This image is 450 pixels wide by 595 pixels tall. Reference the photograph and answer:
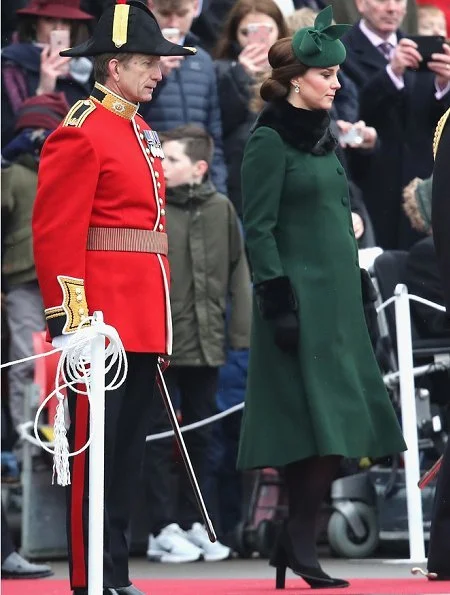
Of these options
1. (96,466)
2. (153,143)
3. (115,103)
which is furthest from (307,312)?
(96,466)

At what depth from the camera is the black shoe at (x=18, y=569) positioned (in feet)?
25.4

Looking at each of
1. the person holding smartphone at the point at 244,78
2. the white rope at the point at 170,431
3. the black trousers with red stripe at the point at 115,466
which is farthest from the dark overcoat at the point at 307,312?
the person holding smartphone at the point at 244,78

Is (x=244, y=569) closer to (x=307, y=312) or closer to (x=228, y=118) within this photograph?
(x=307, y=312)

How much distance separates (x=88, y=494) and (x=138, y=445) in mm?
329

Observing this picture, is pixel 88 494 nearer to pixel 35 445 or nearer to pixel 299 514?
pixel 299 514

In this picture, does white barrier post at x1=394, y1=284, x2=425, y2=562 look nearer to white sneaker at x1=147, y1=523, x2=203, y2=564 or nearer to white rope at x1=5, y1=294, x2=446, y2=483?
white sneaker at x1=147, y1=523, x2=203, y2=564

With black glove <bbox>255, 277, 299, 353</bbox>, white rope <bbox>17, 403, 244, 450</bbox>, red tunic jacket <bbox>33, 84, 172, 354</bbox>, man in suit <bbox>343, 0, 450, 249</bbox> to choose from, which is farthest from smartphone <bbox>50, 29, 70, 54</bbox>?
red tunic jacket <bbox>33, 84, 172, 354</bbox>

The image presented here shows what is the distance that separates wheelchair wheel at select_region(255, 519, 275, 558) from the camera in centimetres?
895

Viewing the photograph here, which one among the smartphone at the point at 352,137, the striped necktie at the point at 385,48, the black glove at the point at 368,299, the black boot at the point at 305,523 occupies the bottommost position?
the black boot at the point at 305,523

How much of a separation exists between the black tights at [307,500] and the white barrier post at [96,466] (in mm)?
1307

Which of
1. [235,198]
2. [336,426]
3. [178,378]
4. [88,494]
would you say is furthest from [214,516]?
[88,494]

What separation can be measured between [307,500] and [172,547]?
2.19 m

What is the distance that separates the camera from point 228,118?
990 centimetres

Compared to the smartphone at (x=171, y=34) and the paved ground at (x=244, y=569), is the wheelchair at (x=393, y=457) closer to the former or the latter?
the paved ground at (x=244, y=569)
